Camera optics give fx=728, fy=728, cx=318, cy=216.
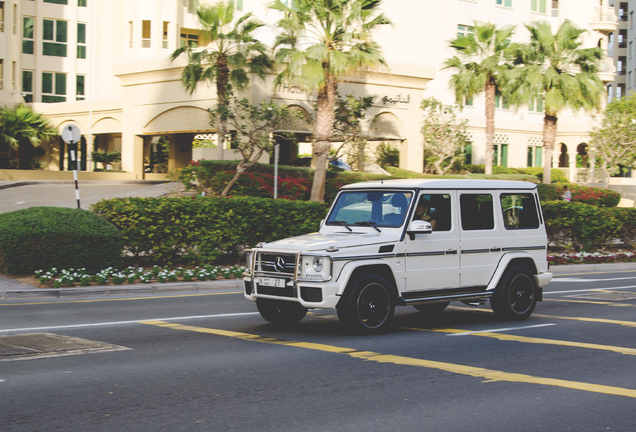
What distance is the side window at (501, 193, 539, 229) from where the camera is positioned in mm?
10875

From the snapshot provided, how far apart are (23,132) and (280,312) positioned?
4143 centimetres

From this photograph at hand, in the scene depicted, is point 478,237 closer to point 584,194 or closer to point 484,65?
point 484,65

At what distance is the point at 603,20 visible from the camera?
6184 cm

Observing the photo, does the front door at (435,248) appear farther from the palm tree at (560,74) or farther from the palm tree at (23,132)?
the palm tree at (23,132)

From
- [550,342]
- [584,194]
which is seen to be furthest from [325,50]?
[584,194]

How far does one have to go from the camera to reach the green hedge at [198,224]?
658 inches

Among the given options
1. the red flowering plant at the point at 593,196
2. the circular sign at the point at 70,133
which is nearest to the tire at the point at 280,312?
the circular sign at the point at 70,133

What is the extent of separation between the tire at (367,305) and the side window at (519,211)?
8.51ft

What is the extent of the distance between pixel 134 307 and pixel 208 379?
18.5 ft

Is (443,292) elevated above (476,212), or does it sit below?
below

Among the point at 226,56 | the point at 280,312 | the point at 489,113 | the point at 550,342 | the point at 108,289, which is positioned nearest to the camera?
the point at 550,342

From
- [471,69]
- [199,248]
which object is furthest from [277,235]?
[471,69]

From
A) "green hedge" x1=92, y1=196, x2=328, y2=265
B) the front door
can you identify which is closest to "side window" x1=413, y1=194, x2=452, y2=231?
the front door

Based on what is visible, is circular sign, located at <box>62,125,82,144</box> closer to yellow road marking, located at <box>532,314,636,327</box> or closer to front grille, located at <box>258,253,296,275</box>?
front grille, located at <box>258,253,296,275</box>
